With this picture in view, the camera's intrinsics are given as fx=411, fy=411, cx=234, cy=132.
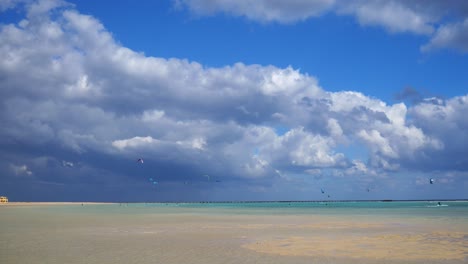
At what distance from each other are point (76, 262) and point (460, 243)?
2299 cm

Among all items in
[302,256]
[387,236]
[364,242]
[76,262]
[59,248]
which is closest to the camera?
[76,262]

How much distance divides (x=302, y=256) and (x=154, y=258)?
25.1ft

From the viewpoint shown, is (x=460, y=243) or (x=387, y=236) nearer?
(x=460, y=243)

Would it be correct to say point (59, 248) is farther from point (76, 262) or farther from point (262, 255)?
point (262, 255)

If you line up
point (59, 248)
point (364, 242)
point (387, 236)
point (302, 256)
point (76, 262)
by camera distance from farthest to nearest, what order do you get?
point (387, 236) → point (364, 242) → point (59, 248) → point (302, 256) → point (76, 262)

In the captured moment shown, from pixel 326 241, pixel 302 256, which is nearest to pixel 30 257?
pixel 302 256

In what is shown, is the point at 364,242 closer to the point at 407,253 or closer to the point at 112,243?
the point at 407,253

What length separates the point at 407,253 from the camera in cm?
2219

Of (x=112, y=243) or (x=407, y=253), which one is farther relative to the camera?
(x=112, y=243)

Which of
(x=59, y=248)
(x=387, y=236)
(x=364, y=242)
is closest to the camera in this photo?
(x=59, y=248)

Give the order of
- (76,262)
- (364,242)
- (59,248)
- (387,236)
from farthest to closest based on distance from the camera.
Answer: (387,236)
(364,242)
(59,248)
(76,262)

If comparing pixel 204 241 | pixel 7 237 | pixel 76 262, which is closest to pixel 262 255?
pixel 204 241

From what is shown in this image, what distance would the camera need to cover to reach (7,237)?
31.1 m

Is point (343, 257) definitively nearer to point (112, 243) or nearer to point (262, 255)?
point (262, 255)
